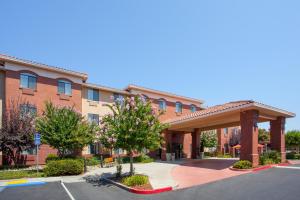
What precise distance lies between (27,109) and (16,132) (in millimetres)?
4069

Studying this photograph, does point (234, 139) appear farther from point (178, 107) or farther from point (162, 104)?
point (162, 104)

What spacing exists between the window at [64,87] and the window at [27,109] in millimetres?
3249

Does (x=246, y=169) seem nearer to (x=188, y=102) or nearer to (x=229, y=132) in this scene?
(x=188, y=102)

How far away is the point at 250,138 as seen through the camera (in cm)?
2089

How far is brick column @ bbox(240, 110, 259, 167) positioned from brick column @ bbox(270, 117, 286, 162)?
5.30 meters

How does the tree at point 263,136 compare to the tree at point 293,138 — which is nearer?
Result: the tree at point 293,138

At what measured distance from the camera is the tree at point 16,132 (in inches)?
830

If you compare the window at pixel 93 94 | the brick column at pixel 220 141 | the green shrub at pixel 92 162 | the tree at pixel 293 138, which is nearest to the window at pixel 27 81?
the window at pixel 93 94

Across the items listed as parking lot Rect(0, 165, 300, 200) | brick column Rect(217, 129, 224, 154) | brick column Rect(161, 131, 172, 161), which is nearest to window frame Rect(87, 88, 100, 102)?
brick column Rect(161, 131, 172, 161)

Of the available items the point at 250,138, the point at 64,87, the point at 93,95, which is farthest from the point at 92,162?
the point at 250,138

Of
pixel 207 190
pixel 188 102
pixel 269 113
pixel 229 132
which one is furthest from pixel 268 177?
pixel 229 132

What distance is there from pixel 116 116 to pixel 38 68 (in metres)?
13.9

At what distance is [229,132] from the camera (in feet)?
160

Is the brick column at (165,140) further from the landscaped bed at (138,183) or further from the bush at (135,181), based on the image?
the bush at (135,181)
